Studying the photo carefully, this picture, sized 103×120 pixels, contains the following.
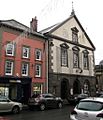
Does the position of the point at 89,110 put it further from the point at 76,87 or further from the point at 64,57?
the point at 76,87

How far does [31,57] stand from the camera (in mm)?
31750

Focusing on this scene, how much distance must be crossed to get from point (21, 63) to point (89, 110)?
70.9 feet

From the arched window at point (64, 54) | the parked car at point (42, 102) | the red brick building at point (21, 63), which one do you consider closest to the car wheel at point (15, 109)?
the parked car at point (42, 102)

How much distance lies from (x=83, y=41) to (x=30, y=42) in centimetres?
1240

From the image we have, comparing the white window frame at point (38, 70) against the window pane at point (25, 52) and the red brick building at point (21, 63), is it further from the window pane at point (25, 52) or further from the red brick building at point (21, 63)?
the window pane at point (25, 52)

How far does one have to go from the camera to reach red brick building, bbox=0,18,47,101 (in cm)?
2869

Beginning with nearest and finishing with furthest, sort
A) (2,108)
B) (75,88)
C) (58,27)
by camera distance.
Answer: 1. (2,108)
2. (58,27)
3. (75,88)

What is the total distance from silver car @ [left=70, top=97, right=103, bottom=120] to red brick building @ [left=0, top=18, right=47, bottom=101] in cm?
1815

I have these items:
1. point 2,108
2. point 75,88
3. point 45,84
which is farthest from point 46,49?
point 2,108

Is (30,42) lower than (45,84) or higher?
higher

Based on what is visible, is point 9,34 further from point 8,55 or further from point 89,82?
point 89,82

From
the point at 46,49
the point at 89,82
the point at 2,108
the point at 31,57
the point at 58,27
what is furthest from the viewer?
the point at 89,82

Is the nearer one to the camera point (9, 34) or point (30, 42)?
point (9, 34)

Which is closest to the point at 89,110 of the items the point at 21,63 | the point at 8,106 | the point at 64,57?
the point at 8,106
